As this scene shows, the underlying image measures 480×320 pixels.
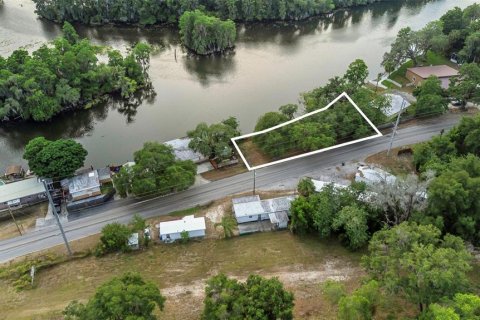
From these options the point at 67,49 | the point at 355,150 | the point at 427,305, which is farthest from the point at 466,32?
the point at 67,49

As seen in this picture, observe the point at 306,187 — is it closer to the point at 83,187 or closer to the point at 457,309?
the point at 457,309

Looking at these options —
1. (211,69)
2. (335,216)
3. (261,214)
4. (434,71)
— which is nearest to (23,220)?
(261,214)

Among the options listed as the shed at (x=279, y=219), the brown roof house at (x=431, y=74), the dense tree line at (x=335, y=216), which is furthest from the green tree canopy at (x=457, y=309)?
the brown roof house at (x=431, y=74)

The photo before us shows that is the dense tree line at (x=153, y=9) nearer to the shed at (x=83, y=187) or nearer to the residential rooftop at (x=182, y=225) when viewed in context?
the shed at (x=83, y=187)

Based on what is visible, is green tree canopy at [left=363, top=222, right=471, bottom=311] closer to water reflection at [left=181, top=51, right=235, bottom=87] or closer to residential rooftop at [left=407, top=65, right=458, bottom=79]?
residential rooftop at [left=407, top=65, right=458, bottom=79]

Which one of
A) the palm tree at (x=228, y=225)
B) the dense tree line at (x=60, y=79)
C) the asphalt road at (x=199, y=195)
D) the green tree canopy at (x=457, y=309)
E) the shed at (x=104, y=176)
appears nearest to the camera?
the green tree canopy at (x=457, y=309)

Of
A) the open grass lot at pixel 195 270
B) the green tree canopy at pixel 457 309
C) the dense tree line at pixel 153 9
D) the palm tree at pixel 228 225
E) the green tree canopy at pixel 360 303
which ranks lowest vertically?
the open grass lot at pixel 195 270
